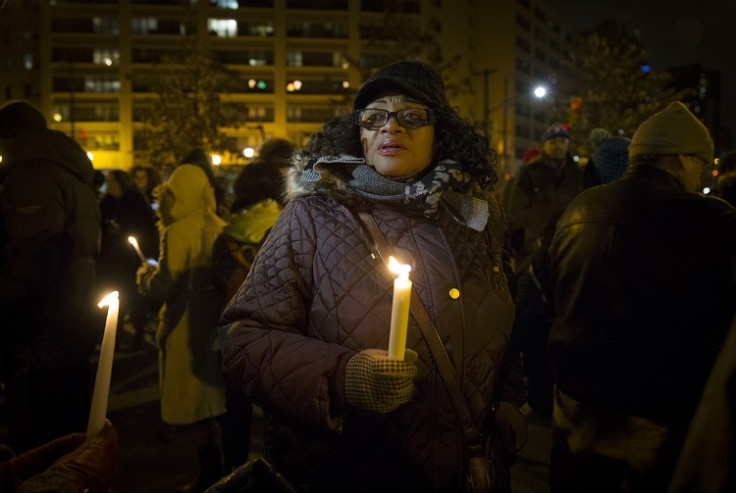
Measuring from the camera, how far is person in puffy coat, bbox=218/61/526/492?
5.76ft

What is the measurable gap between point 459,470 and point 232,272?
228cm

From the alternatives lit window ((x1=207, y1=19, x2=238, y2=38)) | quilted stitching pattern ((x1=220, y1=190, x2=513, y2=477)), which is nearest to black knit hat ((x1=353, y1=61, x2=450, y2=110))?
quilted stitching pattern ((x1=220, y1=190, x2=513, y2=477))

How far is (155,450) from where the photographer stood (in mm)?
4789

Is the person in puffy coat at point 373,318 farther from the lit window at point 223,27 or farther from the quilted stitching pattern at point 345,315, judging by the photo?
the lit window at point 223,27

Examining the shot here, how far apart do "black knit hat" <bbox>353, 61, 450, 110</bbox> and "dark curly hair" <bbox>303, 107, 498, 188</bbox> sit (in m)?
0.08

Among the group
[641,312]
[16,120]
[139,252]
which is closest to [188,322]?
[139,252]

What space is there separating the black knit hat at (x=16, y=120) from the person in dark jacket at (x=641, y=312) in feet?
10.9

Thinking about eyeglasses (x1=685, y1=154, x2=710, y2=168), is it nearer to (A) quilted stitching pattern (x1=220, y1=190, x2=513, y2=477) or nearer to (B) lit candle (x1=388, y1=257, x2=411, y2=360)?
(A) quilted stitching pattern (x1=220, y1=190, x2=513, y2=477)

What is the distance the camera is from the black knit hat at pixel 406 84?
7.29 feet

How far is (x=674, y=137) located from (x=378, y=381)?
2272mm

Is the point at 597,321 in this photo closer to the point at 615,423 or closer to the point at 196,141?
the point at 615,423

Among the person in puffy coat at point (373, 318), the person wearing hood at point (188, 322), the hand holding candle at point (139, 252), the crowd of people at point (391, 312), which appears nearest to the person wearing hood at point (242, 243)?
the crowd of people at point (391, 312)

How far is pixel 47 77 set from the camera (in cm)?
6131

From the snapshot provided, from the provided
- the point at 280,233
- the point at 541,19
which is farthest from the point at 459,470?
the point at 541,19
